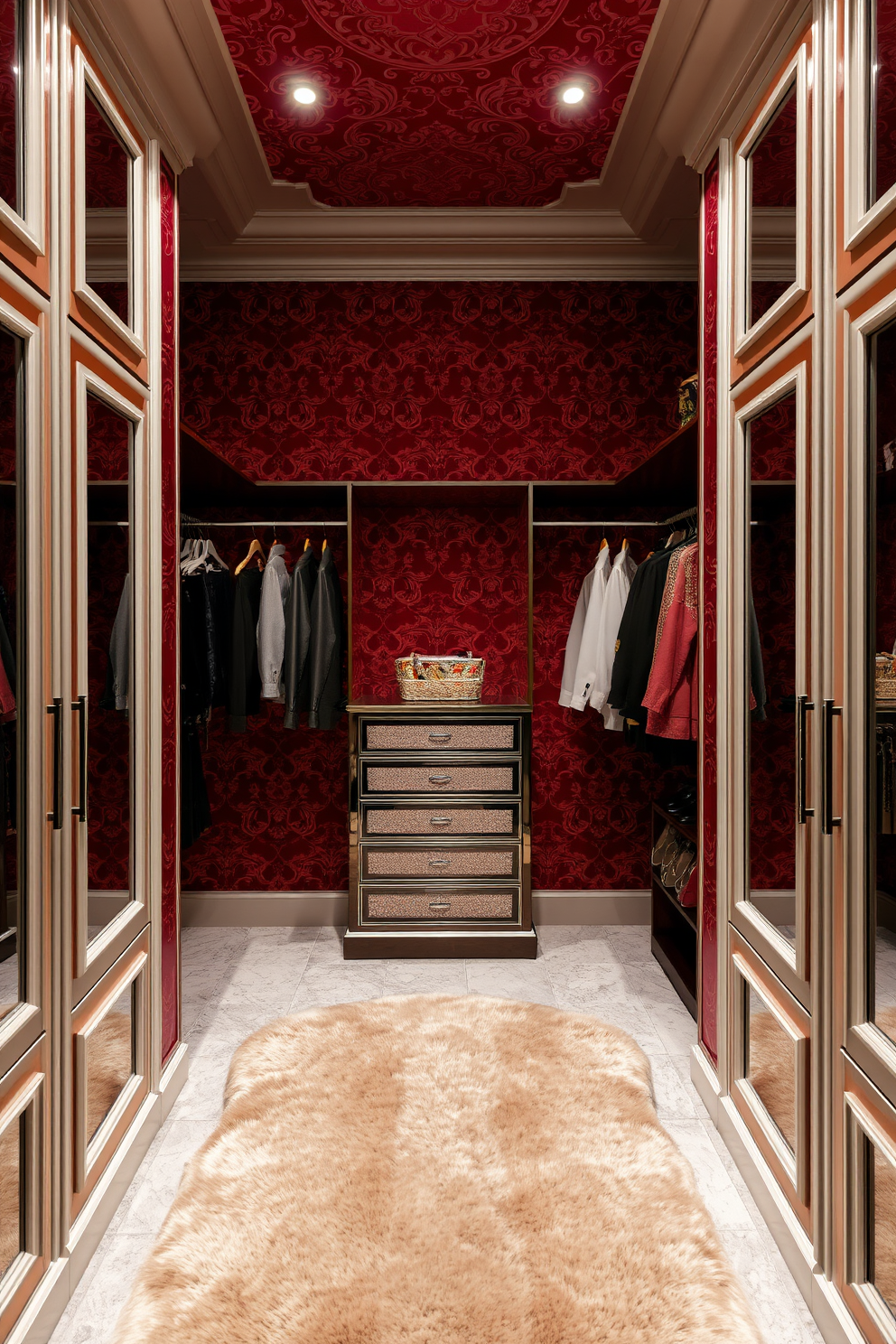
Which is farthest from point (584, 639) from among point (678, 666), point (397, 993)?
point (397, 993)

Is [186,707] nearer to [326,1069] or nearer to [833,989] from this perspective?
[326,1069]

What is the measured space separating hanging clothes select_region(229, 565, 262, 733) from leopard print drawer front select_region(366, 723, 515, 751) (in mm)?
517

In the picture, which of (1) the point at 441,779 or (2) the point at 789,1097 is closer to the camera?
(2) the point at 789,1097

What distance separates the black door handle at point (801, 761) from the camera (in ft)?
5.53

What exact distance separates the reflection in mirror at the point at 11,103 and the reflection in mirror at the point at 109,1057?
167 centimetres

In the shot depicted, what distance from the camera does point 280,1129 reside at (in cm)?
211

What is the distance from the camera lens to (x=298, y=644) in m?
3.48

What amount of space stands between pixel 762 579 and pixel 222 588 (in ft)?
7.41

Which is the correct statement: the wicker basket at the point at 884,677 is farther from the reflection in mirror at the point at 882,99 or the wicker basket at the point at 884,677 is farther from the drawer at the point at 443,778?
the drawer at the point at 443,778

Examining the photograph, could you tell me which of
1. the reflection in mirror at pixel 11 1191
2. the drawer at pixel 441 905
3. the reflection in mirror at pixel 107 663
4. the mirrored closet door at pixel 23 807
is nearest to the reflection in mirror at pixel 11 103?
the mirrored closet door at pixel 23 807

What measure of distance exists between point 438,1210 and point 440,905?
1.65 metres

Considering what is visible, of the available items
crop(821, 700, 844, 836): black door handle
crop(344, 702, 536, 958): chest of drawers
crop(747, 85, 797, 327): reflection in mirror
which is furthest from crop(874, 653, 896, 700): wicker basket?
crop(344, 702, 536, 958): chest of drawers

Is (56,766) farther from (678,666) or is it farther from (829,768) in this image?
(678,666)

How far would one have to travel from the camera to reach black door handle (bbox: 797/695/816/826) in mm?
1685
